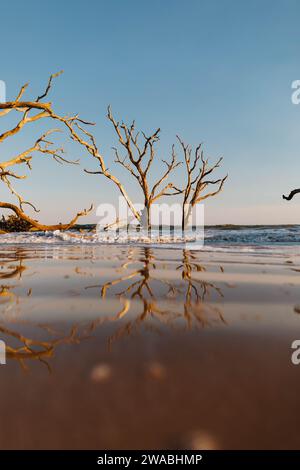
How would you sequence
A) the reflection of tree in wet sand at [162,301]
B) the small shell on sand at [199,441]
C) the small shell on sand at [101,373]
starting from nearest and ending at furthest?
the small shell on sand at [199,441], the small shell on sand at [101,373], the reflection of tree in wet sand at [162,301]

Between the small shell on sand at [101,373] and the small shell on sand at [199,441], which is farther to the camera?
the small shell on sand at [101,373]

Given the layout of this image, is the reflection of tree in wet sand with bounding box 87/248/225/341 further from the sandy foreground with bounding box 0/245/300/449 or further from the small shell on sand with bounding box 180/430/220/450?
the small shell on sand with bounding box 180/430/220/450

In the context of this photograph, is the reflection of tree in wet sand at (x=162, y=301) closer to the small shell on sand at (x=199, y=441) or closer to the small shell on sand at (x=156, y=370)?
the small shell on sand at (x=156, y=370)

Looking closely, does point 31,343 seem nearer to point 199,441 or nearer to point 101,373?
point 101,373

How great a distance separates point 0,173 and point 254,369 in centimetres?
520

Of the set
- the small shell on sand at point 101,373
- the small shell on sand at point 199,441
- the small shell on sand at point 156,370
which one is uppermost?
the small shell on sand at point 101,373

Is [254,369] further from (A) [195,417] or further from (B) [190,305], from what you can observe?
(B) [190,305]

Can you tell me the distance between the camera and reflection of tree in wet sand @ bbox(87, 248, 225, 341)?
734 millimetres

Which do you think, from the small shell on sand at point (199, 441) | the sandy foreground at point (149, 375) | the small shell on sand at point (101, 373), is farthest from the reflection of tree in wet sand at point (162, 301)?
the small shell on sand at point (199, 441)

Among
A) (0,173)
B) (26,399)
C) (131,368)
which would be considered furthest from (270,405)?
(0,173)

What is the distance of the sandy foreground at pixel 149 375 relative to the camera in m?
0.33

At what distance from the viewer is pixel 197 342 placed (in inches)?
23.5

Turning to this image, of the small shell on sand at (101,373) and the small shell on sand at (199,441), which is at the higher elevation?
the small shell on sand at (101,373)
